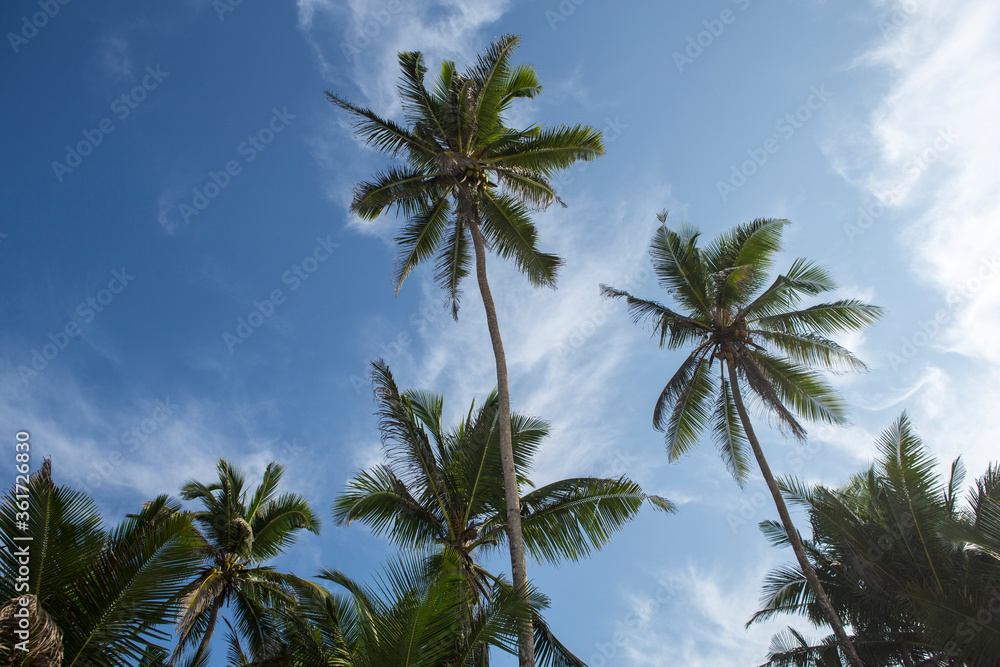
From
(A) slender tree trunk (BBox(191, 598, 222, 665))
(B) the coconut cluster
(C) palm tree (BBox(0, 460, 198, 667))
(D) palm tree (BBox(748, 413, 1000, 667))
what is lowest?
(C) palm tree (BBox(0, 460, 198, 667))

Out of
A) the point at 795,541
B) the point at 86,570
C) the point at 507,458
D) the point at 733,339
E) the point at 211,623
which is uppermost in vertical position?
the point at 733,339

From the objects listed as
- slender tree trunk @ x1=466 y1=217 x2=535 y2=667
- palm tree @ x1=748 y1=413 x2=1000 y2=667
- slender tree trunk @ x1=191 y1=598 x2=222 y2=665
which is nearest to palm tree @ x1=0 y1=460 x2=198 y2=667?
slender tree trunk @ x1=466 y1=217 x2=535 y2=667

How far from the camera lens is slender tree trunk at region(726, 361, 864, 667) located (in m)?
12.3

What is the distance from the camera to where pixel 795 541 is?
1404 centimetres

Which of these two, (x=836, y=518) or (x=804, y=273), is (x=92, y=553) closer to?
(x=836, y=518)

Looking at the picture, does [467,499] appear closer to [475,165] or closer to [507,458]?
[507,458]

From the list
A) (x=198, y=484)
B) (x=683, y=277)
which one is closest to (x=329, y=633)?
(x=198, y=484)

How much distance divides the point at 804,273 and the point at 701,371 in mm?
3920

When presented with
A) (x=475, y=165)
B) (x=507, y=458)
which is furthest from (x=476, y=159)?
(x=507, y=458)

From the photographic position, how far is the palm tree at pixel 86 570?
6.27 metres

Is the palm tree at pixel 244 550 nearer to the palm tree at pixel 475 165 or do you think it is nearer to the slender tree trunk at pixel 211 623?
the slender tree trunk at pixel 211 623

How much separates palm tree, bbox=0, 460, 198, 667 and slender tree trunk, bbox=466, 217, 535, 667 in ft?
14.1

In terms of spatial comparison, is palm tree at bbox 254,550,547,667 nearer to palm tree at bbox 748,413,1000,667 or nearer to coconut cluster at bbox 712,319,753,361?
palm tree at bbox 748,413,1000,667

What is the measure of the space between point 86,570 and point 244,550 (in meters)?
9.75
